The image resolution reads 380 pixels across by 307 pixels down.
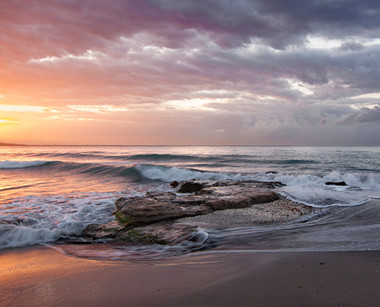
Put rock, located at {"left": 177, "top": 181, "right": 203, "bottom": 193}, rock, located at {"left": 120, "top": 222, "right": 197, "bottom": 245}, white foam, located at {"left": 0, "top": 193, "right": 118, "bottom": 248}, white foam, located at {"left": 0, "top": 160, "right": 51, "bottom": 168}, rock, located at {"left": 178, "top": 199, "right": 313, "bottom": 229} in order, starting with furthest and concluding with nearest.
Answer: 1. white foam, located at {"left": 0, "top": 160, "right": 51, "bottom": 168}
2. rock, located at {"left": 177, "top": 181, "right": 203, "bottom": 193}
3. rock, located at {"left": 178, "top": 199, "right": 313, "bottom": 229}
4. white foam, located at {"left": 0, "top": 193, "right": 118, "bottom": 248}
5. rock, located at {"left": 120, "top": 222, "right": 197, "bottom": 245}

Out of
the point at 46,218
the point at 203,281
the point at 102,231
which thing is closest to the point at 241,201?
the point at 102,231

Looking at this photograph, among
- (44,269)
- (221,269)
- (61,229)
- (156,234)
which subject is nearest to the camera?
(221,269)

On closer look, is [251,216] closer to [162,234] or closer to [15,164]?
[162,234]

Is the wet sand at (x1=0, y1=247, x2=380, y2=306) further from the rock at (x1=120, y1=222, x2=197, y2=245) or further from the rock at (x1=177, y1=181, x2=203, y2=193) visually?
the rock at (x1=177, y1=181, x2=203, y2=193)

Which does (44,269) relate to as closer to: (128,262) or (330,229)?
(128,262)

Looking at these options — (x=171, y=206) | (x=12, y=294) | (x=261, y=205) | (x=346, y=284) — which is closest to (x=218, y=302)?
(x=346, y=284)

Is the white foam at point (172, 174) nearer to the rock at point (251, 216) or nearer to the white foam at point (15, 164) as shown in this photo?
the rock at point (251, 216)

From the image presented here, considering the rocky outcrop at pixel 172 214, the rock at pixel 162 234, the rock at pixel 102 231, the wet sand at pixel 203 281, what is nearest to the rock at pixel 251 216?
the rocky outcrop at pixel 172 214

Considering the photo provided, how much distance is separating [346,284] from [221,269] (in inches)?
52.0

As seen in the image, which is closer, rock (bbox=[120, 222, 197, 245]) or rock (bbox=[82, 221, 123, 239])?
rock (bbox=[120, 222, 197, 245])

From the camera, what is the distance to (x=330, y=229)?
15.6 ft

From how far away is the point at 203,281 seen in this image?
2.71 metres

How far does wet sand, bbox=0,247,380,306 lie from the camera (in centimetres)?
233

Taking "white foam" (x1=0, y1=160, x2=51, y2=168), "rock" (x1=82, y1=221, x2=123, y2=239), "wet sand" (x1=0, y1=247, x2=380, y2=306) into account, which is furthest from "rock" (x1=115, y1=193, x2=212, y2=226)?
"white foam" (x1=0, y1=160, x2=51, y2=168)
